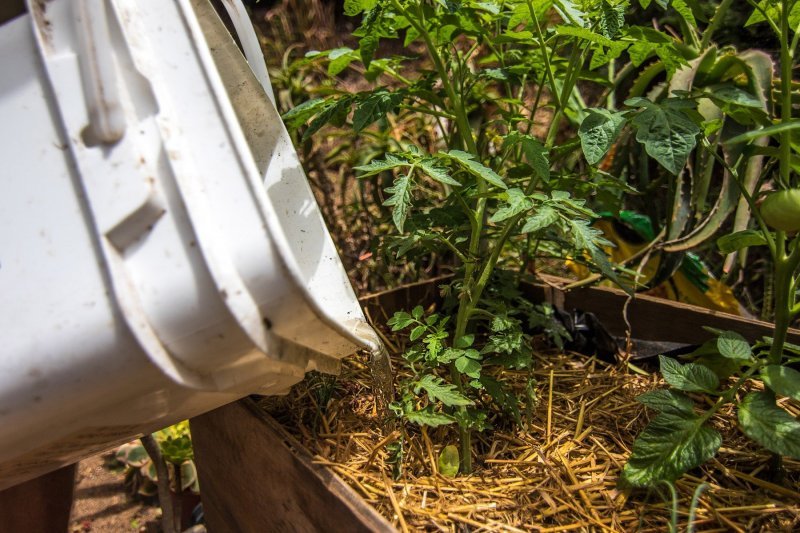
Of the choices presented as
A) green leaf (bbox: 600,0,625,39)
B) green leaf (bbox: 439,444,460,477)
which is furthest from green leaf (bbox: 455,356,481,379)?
green leaf (bbox: 600,0,625,39)

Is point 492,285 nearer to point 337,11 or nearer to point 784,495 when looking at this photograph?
point 784,495

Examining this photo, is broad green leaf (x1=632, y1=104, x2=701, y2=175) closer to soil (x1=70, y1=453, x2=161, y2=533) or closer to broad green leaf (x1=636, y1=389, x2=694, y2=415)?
broad green leaf (x1=636, y1=389, x2=694, y2=415)

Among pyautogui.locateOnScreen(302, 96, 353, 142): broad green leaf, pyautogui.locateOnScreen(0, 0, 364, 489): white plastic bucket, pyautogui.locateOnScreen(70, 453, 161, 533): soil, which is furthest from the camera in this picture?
pyautogui.locateOnScreen(70, 453, 161, 533): soil

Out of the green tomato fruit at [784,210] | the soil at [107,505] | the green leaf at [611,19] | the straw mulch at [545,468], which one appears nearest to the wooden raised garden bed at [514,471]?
the straw mulch at [545,468]

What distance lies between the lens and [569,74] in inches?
37.4

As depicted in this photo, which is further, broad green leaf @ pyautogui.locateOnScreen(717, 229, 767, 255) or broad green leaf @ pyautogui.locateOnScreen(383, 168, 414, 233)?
broad green leaf @ pyautogui.locateOnScreen(717, 229, 767, 255)

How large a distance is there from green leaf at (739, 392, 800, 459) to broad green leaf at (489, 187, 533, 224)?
41 cm

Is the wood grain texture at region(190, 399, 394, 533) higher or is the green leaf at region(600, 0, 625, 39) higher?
the green leaf at region(600, 0, 625, 39)

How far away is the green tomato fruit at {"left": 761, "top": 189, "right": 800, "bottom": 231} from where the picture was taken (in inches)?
30.8

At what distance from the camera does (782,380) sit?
0.81 metres

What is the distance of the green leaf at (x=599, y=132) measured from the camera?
2.76ft

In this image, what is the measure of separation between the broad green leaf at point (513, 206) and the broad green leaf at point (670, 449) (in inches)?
14.4

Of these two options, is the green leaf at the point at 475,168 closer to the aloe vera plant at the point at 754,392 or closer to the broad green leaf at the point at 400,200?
the broad green leaf at the point at 400,200

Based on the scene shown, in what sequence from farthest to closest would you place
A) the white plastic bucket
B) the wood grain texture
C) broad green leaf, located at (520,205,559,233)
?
the wood grain texture
broad green leaf, located at (520,205,559,233)
the white plastic bucket
